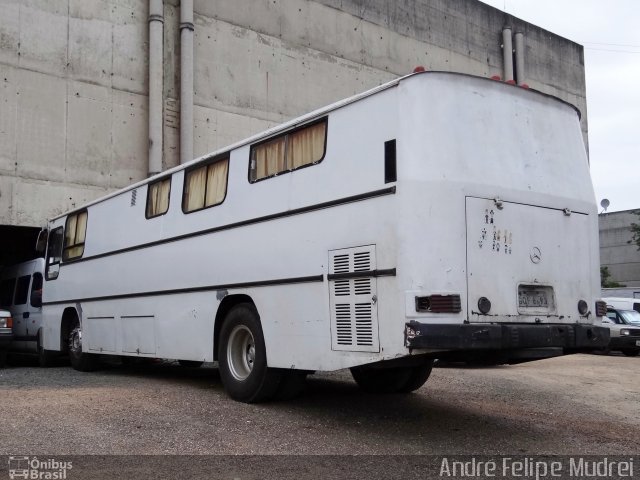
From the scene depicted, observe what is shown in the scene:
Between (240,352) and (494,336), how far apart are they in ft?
11.7

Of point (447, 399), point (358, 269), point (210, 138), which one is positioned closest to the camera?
point (358, 269)

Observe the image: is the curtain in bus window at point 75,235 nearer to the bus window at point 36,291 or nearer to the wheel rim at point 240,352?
the bus window at point 36,291

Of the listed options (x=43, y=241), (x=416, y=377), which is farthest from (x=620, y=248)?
(x=416, y=377)

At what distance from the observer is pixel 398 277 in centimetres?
619

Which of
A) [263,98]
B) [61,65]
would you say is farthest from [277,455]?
[263,98]

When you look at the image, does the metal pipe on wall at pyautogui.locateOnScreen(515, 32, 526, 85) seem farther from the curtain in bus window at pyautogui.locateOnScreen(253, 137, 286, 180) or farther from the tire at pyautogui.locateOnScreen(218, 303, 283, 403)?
the tire at pyautogui.locateOnScreen(218, 303, 283, 403)

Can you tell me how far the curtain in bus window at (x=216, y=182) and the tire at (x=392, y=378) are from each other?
2.81m

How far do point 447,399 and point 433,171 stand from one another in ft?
13.3

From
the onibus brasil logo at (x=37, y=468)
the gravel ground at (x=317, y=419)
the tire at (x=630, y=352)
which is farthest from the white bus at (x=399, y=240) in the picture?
the tire at (x=630, y=352)

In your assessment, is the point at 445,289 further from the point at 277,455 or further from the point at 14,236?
the point at 14,236

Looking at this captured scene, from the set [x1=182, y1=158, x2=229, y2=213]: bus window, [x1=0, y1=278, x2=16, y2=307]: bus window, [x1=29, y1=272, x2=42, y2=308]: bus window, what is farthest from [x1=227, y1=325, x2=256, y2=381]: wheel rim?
[x1=0, y1=278, x2=16, y2=307]: bus window

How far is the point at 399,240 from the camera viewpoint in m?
6.22

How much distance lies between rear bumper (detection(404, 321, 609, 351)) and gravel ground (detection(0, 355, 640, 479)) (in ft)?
3.23

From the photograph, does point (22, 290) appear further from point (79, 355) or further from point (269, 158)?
point (269, 158)
